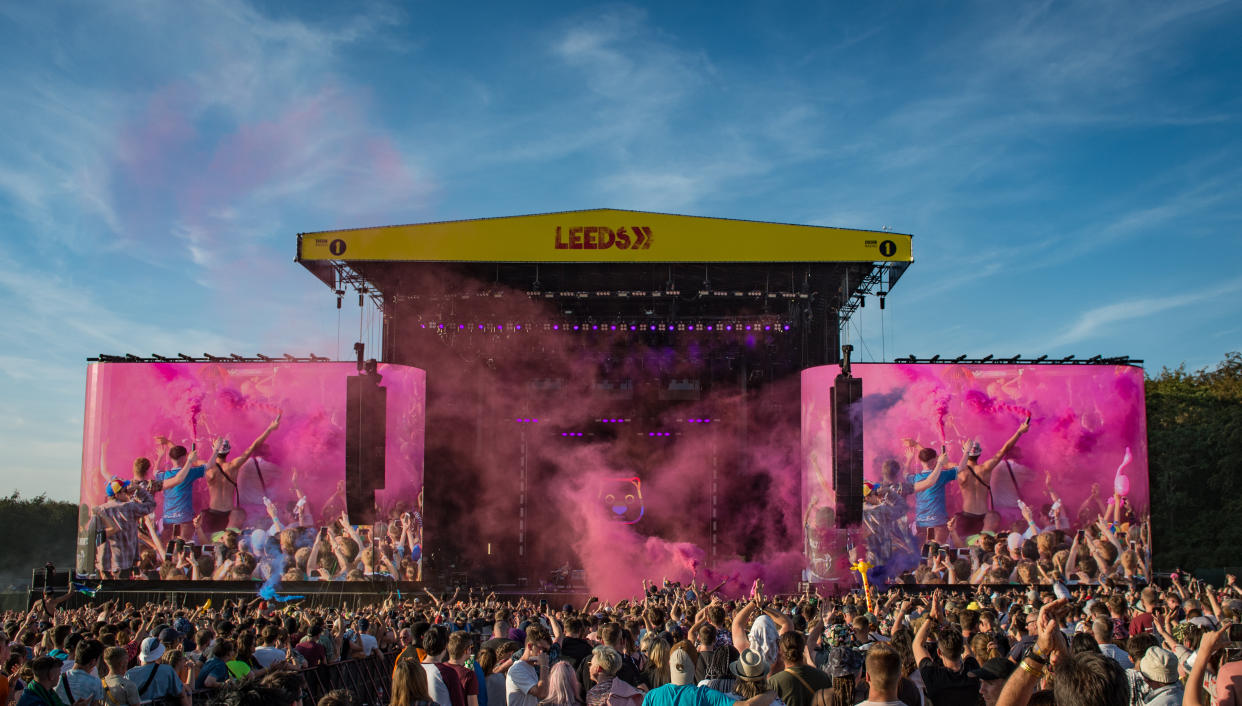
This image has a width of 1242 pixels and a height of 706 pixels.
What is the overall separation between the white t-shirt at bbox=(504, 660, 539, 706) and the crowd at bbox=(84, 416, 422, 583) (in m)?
18.6

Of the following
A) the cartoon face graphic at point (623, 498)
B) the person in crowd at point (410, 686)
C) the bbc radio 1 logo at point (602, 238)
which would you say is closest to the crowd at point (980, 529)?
the cartoon face graphic at point (623, 498)

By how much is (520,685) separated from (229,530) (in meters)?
20.7

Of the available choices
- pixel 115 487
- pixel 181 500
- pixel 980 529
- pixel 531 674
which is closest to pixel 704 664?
pixel 531 674

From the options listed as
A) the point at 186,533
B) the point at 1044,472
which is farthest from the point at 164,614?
the point at 1044,472

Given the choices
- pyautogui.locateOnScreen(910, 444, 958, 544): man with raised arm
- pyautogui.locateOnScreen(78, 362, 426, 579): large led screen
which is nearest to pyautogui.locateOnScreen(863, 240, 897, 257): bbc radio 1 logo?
pyautogui.locateOnScreen(910, 444, 958, 544): man with raised arm

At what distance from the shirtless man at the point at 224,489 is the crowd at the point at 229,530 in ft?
0.08

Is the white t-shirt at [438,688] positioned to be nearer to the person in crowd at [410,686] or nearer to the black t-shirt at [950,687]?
the person in crowd at [410,686]

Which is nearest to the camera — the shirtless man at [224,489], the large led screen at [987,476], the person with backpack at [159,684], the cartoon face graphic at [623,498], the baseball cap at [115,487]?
the person with backpack at [159,684]

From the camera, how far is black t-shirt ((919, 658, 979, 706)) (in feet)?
17.6

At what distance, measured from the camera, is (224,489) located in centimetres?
2456

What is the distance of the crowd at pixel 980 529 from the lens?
23516 millimetres

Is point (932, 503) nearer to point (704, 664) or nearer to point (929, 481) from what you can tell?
point (929, 481)

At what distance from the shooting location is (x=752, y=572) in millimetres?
25578

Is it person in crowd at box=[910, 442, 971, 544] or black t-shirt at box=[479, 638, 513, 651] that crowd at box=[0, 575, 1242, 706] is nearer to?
black t-shirt at box=[479, 638, 513, 651]
